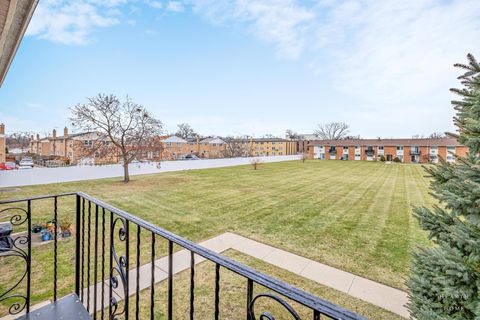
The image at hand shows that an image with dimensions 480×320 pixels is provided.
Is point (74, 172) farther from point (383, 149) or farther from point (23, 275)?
point (383, 149)

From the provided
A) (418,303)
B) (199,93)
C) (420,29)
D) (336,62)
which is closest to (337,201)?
(420,29)

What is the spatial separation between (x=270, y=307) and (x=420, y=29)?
32.1 ft

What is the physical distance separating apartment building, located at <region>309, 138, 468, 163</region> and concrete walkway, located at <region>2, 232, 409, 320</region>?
4238 centimetres

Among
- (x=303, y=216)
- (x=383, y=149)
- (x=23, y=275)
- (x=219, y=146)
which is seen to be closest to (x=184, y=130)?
(x=219, y=146)

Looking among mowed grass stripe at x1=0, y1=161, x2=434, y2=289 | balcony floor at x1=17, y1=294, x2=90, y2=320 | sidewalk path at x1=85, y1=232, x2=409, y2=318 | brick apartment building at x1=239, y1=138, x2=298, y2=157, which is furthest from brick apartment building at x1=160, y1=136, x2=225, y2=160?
balcony floor at x1=17, y1=294, x2=90, y2=320

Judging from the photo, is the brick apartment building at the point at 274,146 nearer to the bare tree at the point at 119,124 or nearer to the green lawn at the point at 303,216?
the bare tree at the point at 119,124

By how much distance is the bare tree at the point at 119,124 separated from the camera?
41.8 ft

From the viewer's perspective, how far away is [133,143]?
1399 cm

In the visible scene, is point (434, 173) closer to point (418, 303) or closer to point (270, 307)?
point (418, 303)

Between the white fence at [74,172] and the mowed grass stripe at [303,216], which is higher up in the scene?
the white fence at [74,172]

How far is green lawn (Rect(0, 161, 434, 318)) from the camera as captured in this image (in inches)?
197

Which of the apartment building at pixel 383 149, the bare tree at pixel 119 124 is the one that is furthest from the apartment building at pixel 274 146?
the bare tree at pixel 119 124

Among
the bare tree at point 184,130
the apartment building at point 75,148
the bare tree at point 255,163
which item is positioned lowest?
the bare tree at point 255,163

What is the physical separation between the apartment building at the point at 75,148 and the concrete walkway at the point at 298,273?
11.0 metres
